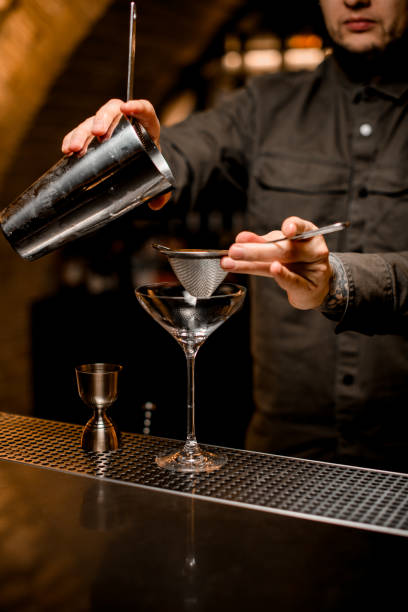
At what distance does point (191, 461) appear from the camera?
47.4 inches

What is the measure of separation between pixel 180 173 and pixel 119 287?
2.06 m

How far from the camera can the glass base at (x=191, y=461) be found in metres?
1.19

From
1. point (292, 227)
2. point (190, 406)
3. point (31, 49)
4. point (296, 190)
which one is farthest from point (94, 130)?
point (31, 49)

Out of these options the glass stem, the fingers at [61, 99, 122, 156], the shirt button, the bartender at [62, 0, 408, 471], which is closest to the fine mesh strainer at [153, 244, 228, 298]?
the glass stem

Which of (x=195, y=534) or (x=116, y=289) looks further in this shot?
(x=116, y=289)

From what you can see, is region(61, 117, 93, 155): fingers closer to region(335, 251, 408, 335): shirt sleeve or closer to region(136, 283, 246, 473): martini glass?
region(136, 283, 246, 473): martini glass

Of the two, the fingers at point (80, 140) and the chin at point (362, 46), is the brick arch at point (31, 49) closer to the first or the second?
the chin at point (362, 46)

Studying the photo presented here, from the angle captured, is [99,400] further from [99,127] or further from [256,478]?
[99,127]

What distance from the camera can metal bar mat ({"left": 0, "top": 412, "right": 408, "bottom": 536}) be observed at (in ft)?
3.39

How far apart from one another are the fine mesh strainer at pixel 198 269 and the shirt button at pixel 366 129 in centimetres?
81

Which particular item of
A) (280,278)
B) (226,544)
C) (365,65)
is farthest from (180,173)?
(226,544)

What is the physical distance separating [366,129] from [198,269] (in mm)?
866

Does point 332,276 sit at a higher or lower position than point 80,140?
lower

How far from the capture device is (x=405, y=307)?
1509 mm
